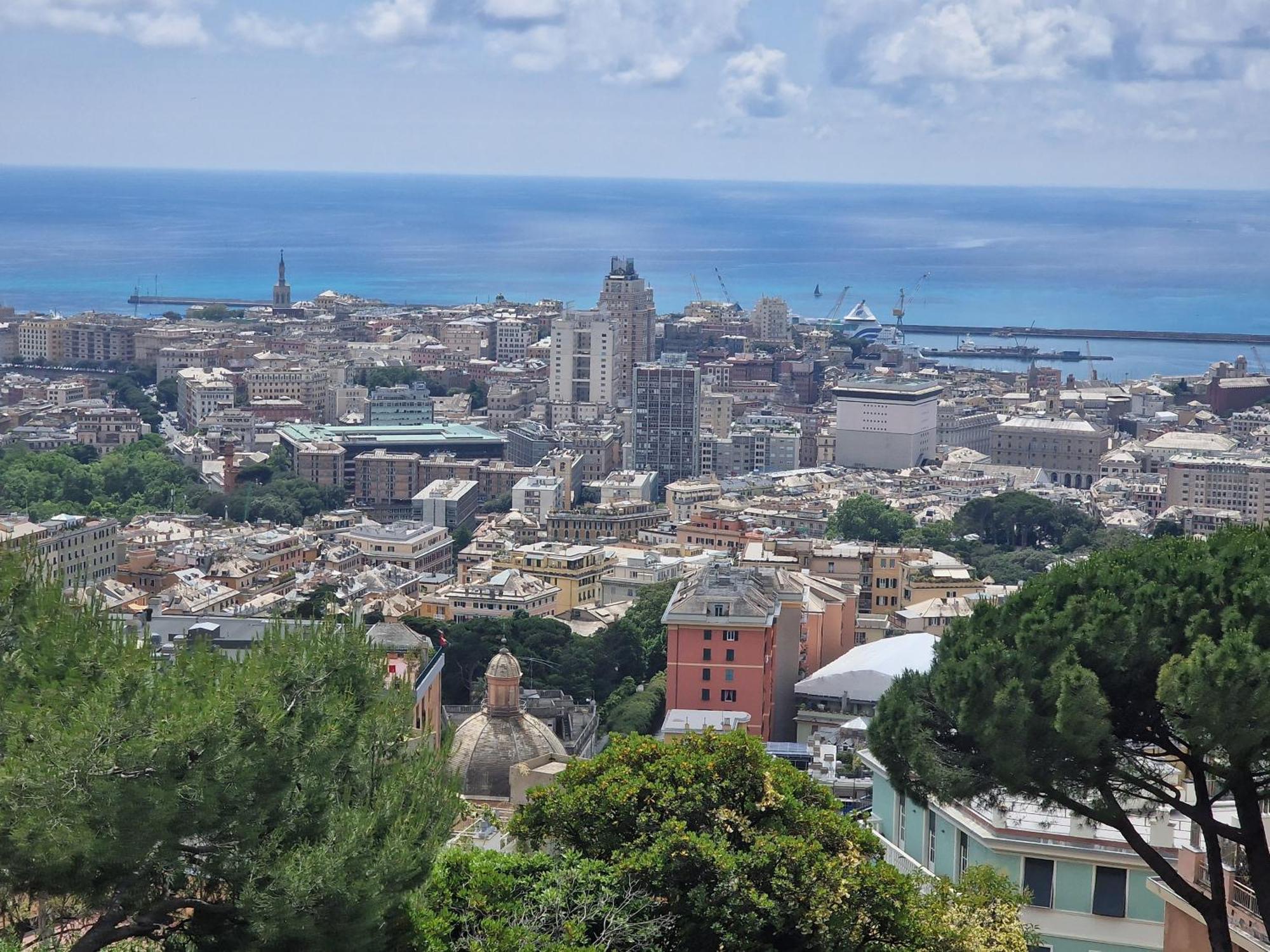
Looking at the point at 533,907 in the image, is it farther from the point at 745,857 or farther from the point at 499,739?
the point at 499,739

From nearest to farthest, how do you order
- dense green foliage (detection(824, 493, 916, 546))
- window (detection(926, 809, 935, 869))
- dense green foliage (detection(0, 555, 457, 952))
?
dense green foliage (detection(0, 555, 457, 952)) → window (detection(926, 809, 935, 869)) → dense green foliage (detection(824, 493, 916, 546))

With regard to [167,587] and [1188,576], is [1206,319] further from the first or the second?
[1188,576]

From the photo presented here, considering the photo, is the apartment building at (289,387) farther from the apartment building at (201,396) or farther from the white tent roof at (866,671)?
the white tent roof at (866,671)

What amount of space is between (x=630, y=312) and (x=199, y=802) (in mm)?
57001

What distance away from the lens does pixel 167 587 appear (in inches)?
1248

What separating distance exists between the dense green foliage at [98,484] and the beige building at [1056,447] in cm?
2019

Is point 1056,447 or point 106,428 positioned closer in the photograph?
point 106,428

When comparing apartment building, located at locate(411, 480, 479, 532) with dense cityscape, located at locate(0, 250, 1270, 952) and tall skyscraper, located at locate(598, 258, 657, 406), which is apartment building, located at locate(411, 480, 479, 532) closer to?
dense cityscape, located at locate(0, 250, 1270, 952)

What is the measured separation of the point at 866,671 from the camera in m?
21.4

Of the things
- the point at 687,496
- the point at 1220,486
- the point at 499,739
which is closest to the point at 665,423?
the point at 687,496

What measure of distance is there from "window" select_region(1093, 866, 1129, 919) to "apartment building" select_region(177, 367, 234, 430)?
45752 mm

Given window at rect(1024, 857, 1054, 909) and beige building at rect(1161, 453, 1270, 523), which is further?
beige building at rect(1161, 453, 1270, 523)

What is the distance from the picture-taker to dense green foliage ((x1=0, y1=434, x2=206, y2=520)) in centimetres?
4053

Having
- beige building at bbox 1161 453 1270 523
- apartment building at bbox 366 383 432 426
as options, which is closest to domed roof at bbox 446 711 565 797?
beige building at bbox 1161 453 1270 523
